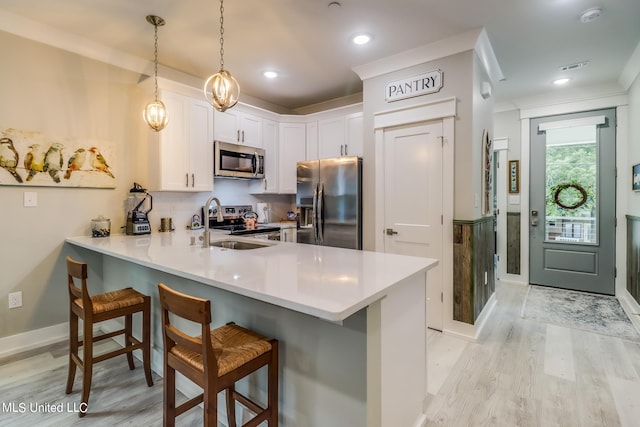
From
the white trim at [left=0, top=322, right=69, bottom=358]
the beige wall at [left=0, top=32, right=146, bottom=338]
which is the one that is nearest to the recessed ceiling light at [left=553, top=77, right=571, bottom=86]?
the beige wall at [left=0, top=32, right=146, bottom=338]

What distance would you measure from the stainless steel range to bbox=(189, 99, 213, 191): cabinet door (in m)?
0.51

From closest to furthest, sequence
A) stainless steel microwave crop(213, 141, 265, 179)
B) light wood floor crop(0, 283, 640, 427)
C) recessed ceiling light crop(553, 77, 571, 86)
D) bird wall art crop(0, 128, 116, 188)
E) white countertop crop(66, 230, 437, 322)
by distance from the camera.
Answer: white countertop crop(66, 230, 437, 322) < light wood floor crop(0, 283, 640, 427) < bird wall art crop(0, 128, 116, 188) < stainless steel microwave crop(213, 141, 265, 179) < recessed ceiling light crop(553, 77, 571, 86)

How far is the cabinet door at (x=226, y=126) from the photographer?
3.75m

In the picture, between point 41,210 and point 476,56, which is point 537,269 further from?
point 41,210

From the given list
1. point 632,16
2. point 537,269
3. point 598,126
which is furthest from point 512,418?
point 598,126

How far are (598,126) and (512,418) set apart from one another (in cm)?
413

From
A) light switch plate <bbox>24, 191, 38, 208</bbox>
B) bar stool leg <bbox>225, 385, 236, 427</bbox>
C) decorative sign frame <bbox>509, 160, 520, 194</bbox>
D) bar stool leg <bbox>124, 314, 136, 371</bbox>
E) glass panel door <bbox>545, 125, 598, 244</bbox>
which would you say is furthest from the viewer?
decorative sign frame <bbox>509, 160, 520, 194</bbox>

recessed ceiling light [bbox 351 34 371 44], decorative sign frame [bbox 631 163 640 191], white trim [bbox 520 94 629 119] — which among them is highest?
recessed ceiling light [bbox 351 34 371 44]

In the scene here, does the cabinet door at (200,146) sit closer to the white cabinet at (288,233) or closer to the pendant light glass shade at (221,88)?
the white cabinet at (288,233)

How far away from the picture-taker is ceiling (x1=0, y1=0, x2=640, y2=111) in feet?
7.88

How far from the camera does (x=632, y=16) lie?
2504 mm

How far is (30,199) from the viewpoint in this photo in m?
2.71

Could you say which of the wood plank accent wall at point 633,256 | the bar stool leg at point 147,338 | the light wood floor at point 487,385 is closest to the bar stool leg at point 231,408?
the light wood floor at point 487,385

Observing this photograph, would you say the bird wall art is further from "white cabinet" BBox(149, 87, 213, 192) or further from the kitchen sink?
the kitchen sink
